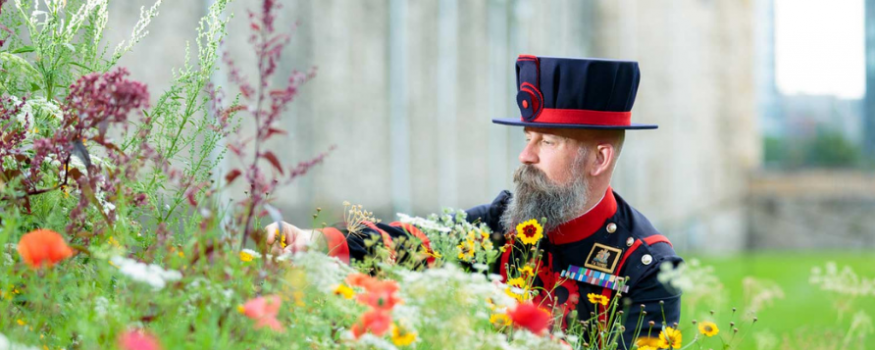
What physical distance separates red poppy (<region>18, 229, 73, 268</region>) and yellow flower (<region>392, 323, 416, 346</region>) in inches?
18.8

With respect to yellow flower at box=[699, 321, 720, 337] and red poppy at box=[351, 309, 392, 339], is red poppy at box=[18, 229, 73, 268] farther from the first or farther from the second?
yellow flower at box=[699, 321, 720, 337]

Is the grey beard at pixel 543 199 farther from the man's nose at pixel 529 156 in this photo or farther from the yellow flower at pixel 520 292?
the yellow flower at pixel 520 292

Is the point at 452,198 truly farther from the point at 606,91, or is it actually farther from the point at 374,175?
the point at 606,91

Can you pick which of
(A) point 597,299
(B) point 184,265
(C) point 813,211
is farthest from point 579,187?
(C) point 813,211

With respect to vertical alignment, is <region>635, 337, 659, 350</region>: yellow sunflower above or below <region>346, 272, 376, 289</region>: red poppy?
below

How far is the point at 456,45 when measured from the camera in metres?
10.3

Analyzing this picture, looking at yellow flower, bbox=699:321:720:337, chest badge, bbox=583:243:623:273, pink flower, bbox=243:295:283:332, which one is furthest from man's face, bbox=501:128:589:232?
pink flower, bbox=243:295:283:332

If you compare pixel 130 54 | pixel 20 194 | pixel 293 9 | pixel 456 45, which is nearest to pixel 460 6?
pixel 456 45

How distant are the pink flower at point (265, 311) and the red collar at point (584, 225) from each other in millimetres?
1386

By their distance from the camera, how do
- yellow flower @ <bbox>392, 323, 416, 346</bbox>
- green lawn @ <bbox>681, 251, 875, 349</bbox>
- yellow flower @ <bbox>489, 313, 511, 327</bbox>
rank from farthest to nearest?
green lawn @ <bbox>681, 251, 875, 349</bbox>
yellow flower @ <bbox>489, 313, 511, 327</bbox>
yellow flower @ <bbox>392, 323, 416, 346</bbox>

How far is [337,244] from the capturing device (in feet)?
8.22

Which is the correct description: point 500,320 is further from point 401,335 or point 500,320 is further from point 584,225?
point 584,225

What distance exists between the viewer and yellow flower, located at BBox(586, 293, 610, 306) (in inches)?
98.9

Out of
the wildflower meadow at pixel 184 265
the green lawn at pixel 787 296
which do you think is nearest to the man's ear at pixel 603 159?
the wildflower meadow at pixel 184 265
